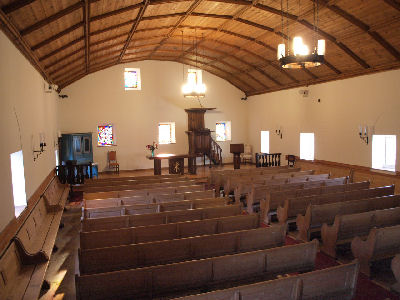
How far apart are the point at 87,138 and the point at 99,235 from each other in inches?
419

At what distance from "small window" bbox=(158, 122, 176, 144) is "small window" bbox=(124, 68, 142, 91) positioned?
2280 mm

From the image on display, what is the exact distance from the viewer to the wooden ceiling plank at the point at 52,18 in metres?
5.40

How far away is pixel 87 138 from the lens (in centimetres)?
1395

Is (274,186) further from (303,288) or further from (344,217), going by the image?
(303,288)

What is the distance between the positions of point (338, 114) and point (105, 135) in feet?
33.8

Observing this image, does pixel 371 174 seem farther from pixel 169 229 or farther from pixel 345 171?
pixel 169 229

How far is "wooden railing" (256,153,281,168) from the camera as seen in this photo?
14219mm

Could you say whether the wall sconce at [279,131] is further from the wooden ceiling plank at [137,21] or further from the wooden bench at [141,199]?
the wooden bench at [141,199]

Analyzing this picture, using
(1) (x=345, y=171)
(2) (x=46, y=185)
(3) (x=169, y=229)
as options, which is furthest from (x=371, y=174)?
(2) (x=46, y=185)

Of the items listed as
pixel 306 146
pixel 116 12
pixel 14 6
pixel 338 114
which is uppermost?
pixel 116 12

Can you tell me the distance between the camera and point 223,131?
682 inches

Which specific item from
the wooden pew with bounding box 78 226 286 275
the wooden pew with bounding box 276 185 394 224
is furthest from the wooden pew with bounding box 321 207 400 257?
the wooden pew with bounding box 78 226 286 275

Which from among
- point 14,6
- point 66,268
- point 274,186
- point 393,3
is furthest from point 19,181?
point 393,3

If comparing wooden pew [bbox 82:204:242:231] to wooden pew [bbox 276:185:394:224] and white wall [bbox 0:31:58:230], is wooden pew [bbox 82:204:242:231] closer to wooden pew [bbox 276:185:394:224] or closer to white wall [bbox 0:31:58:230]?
wooden pew [bbox 276:185:394:224]
